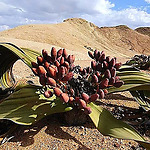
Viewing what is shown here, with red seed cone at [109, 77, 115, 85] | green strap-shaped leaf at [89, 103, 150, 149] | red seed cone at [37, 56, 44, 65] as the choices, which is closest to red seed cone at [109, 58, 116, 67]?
red seed cone at [109, 77, 115, 85]

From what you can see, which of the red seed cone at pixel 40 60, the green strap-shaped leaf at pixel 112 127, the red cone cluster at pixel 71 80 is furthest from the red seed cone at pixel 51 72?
the green strap-shaped leaf at pixel 112 127

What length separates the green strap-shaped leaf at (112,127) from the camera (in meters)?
0.69

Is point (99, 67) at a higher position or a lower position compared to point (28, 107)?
higher

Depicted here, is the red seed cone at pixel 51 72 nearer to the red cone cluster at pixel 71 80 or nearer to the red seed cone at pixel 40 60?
the red cone cluster at pixel 71 80

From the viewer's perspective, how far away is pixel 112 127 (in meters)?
0.74

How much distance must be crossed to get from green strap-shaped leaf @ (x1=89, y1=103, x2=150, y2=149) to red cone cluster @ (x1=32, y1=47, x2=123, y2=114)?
83 mm

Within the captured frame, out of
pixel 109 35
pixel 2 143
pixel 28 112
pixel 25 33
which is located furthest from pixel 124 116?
pixel 109 35

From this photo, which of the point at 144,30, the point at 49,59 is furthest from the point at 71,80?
the point at 144,30

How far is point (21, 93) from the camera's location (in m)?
0.92

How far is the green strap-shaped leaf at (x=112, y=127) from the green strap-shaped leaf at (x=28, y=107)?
0.47 feet

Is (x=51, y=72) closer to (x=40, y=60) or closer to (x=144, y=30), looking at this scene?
(x=40, y=60)

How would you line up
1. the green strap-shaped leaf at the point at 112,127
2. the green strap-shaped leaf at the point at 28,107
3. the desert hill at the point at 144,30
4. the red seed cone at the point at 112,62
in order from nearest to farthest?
the green strap-shaped leaf at the point at 112,127, the green strap-shaped leaf at the point at 28,107, the red seed cone at the point at 112,62, the desert hill at the point at 144,30

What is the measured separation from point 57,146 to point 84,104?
0.79ft

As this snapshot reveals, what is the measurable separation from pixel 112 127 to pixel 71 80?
303 mm
